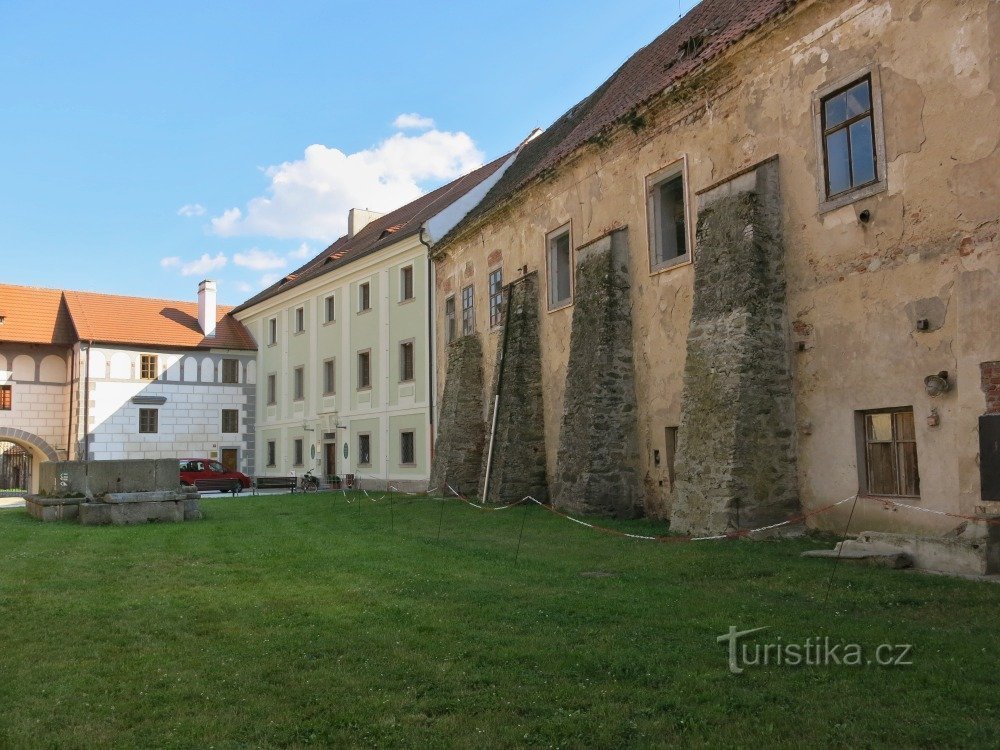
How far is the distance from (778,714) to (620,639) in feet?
5.90

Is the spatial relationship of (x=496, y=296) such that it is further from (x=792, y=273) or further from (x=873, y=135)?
(x=873, y=135)

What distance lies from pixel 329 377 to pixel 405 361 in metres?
6.32

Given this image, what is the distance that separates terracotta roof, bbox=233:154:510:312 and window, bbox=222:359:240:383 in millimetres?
2926

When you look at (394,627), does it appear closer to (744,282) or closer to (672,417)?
(744,282)

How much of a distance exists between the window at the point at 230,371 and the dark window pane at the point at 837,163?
3236 cm

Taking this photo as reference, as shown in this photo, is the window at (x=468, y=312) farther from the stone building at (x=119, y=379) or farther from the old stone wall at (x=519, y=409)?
the stone building at (x=119, y=379)

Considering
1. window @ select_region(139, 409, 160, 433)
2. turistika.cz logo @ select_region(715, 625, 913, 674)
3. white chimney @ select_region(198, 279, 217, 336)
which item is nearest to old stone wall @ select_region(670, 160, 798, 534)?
turistika.cz logo @ select_region(715, 625, 913, 674)

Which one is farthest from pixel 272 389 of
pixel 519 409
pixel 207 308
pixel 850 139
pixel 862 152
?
pixel 862 152

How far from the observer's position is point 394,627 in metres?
6.90

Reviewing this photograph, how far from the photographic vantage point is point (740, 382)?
40.0ft

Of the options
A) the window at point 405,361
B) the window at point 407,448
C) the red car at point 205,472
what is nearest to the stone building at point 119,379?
the red car at point 205,472

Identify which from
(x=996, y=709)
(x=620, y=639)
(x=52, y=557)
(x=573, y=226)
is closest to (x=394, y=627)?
(x=620, y=639)

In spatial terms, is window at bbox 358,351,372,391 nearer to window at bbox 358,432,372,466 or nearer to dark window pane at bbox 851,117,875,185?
window at bbox 358,432,372,466

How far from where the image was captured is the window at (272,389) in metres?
38.2
